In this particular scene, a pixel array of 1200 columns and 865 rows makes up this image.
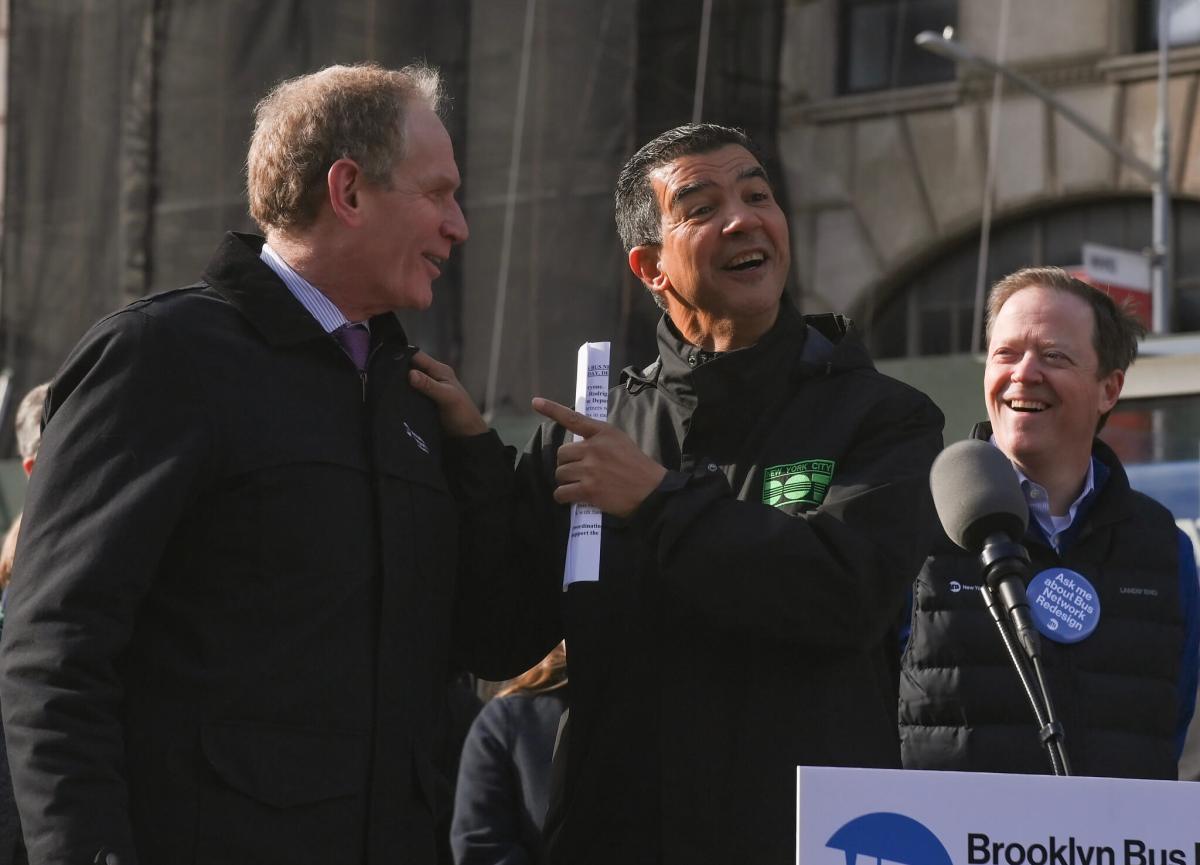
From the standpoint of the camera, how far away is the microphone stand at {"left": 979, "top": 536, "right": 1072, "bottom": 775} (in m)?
2.51

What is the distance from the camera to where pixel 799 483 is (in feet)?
10.2

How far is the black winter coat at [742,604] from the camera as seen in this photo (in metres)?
2.92

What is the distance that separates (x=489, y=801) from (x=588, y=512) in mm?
1968

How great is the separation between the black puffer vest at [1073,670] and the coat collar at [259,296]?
1.44 m

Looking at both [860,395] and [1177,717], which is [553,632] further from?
[1177,717]

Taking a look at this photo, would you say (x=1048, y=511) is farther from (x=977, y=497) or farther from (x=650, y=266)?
(x=977, y=497)

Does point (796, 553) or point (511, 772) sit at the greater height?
point (796, 553)

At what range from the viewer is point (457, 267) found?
13320 millimetres

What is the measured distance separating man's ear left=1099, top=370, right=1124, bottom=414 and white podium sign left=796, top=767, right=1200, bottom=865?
73.2 inches

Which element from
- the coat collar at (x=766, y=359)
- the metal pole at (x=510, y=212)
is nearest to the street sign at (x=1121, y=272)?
the metal pole at (x=510, y=212)

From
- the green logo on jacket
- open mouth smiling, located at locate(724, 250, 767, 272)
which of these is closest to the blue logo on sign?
the green logo on jacket

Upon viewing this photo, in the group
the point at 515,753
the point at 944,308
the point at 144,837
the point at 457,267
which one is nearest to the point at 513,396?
the point at 457,267

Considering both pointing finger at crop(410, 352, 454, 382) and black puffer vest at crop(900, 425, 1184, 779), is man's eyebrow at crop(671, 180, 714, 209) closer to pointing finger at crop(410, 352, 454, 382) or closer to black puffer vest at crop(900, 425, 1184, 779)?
pointing finger at crop(410, 352, 454, 382)

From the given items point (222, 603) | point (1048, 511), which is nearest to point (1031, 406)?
point (1048, 511)
